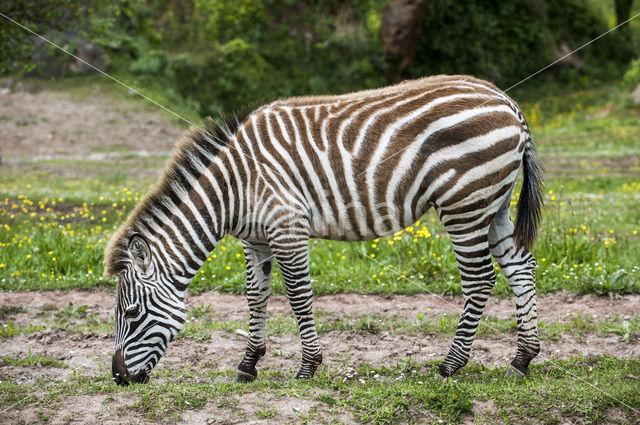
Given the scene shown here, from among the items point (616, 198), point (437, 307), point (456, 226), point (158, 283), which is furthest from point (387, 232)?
point (616, 198)

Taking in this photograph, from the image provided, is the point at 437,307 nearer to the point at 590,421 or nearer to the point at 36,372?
the point at 590,421

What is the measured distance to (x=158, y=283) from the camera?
4465 mm

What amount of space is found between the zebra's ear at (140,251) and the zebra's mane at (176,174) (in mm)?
117

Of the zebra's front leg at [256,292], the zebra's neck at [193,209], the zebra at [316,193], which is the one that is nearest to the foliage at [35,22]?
the zebra's neck at [193,209]

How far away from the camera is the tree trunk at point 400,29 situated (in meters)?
23.0

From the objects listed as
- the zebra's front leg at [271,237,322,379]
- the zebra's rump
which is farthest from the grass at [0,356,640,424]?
the zebra's rump

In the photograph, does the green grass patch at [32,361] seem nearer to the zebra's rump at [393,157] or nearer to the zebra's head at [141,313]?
the zebra's head at [141,313]

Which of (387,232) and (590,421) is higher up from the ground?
(387,232)

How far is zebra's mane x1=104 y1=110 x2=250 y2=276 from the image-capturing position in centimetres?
452

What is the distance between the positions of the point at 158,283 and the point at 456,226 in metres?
2.27

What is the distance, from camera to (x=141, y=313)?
440cm

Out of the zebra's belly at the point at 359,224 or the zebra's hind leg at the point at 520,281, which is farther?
the zebra's hind leg at the point at 520,281

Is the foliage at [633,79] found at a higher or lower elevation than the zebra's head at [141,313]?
higher

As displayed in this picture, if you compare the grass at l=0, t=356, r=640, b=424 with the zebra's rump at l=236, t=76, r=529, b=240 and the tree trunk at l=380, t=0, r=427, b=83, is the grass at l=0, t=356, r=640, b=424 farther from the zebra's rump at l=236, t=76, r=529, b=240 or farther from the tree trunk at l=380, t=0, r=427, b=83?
the tree trunk at l=380, t=0, r=427, b=83
